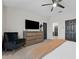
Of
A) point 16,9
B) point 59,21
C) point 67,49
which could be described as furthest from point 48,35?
point 67,49

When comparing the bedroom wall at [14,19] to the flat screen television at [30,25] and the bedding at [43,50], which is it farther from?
the bedding at [43,50]

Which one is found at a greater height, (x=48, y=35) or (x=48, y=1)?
(x=48, y=1)

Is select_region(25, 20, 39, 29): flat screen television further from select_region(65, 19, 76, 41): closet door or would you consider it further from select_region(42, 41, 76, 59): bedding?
select_region(42, 41, 76, 59): bedding

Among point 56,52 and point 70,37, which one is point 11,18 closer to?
point 56,52

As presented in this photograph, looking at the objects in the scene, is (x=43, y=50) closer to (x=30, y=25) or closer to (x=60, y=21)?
(x=30, y=25)

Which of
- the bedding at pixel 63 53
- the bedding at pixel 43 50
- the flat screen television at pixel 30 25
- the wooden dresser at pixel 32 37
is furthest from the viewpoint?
the flat screen television at pixel 30 25

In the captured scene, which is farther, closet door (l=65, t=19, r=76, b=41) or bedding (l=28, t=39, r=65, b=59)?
closet door (l=65, t=19, r=76, b=41)

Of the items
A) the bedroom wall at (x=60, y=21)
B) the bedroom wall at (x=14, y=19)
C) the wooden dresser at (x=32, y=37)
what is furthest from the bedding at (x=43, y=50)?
the bedroom wall at (x=60, y=21)

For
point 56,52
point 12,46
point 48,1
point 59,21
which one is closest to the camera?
point 56,52

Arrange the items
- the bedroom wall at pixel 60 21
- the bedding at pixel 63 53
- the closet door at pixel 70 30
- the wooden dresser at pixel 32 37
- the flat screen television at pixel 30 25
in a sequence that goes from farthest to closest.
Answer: the bedroom wall at pixel 60 21
the closet door at pixel 70 30
the flat screen television at pixel 30 25
the wooden dresser at pixel 32 37
the bedding at pixel 63 53

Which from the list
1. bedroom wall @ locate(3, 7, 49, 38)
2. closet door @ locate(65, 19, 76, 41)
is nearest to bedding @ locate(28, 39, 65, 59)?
bedroom wall @ locate(3, 7, 49, 38)

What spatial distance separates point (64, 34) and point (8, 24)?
491 centimetres

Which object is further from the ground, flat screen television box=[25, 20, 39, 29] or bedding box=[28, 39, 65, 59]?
flat screen television box=[25, 20, 39, 29]

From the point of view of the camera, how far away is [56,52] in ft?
6.05
